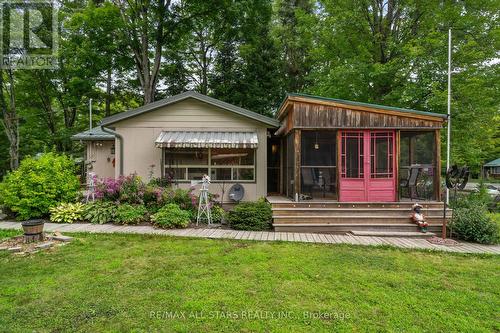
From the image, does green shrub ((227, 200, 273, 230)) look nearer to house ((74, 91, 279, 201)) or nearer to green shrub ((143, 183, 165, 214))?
house ((74, 91, 279, 201))

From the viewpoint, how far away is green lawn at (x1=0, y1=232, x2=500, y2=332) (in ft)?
10.1

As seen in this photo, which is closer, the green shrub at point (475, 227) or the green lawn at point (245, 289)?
the green lawn at point (245, 289)

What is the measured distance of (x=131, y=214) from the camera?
7785mm

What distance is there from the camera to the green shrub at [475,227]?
6.50m

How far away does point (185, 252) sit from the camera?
5445 mm

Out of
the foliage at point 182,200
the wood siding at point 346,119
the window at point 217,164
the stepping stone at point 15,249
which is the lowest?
the stepping stone at point 15,249

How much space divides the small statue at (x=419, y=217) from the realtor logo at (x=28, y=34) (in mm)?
23559

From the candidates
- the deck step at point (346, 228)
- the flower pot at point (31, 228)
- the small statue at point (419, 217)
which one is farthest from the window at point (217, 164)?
the small statue at point (419, 217)

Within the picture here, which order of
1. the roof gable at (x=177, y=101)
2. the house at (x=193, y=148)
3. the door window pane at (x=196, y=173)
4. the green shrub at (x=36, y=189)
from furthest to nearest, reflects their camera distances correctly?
the door window pane at (x=196, y=173)
the house at (x=193, y=148)
the roof gable at (x=177, y=101)
the green shrub at (x=36, y=189)

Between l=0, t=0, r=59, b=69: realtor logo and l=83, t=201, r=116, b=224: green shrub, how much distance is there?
1626 centimetres

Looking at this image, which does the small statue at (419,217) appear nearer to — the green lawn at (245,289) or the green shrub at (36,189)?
the green lawn at (245,289)

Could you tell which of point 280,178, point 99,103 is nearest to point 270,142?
point 280,178

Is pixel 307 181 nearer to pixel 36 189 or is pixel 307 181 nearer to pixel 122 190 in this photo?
pixel 122 190

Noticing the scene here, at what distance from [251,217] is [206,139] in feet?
10.6
